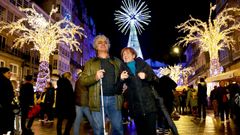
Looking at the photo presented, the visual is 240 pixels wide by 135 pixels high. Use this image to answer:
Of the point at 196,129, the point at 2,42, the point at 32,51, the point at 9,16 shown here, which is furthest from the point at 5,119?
the point at 32,51

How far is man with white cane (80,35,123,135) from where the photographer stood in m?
4.98

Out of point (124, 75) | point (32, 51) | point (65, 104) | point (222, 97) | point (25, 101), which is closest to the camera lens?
point (124, 75)

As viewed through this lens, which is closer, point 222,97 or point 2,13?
point 222,97

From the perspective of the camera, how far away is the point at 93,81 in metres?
4.90

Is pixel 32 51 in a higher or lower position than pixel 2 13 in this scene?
lower

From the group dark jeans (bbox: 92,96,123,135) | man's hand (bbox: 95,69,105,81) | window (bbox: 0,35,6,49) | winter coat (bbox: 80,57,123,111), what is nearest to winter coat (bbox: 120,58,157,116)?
winter coat (bbox: 80,57,123,111)

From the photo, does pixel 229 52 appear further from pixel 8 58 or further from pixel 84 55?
pixel 84 55

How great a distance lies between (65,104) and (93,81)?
4.98 m

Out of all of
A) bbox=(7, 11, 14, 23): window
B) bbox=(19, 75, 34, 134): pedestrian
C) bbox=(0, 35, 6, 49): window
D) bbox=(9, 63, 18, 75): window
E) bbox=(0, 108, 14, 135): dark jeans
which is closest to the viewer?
bbox=(0, 108, 14, 135): dark jeans

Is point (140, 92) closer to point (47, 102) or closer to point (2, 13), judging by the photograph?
point (47, 102)

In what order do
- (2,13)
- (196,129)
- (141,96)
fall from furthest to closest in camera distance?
1. (2,13)
2. (196,129)
3. (141,96)

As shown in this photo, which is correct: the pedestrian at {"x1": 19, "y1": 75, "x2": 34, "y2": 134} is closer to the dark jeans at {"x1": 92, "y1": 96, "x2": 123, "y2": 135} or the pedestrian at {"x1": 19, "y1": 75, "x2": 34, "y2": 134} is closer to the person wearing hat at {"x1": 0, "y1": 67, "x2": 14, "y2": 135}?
the person wearing hat at {"x1": 0, "y1": 67, "x2": 14, "y2": 135}

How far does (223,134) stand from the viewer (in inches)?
404

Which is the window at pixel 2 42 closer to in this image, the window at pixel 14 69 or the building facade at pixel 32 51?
the building facade at pixel 32 51
